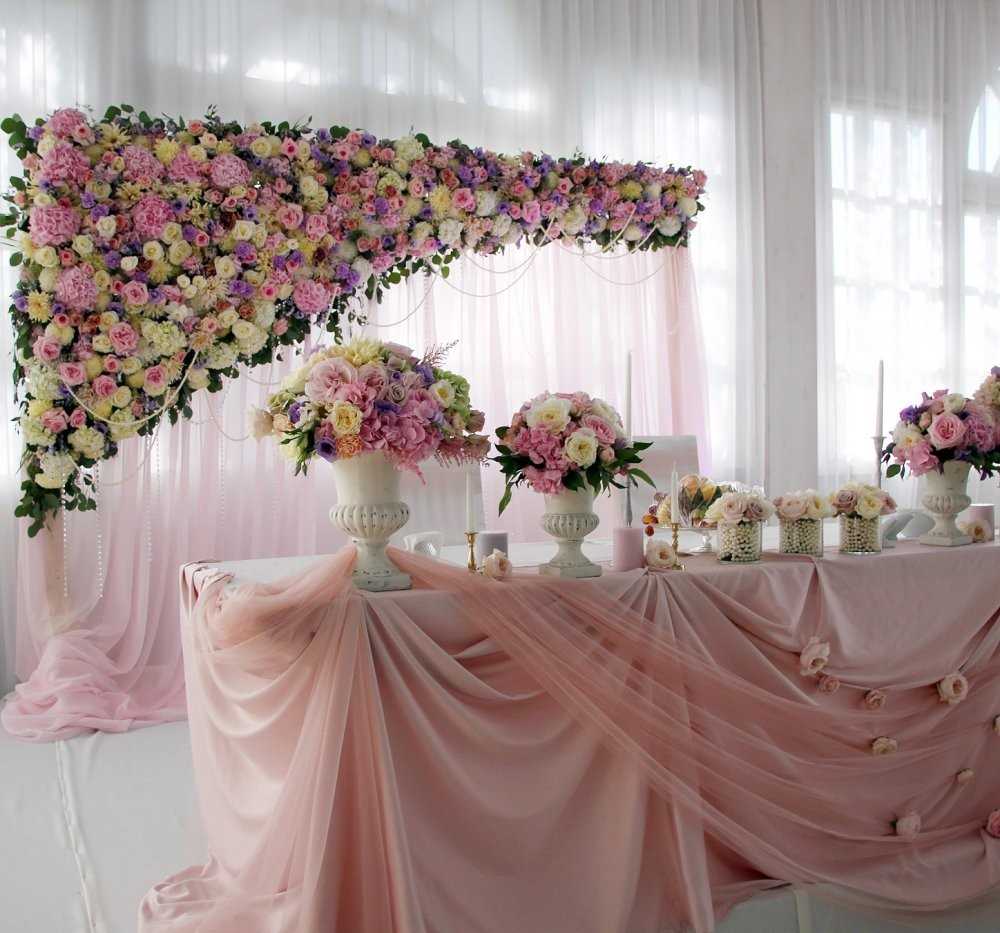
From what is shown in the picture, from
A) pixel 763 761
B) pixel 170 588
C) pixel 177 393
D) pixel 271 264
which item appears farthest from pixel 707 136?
pixel 763 761

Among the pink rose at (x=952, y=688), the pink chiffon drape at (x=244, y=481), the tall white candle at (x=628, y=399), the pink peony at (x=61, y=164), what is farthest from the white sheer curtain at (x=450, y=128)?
the pink rose at (x=952, y=688)

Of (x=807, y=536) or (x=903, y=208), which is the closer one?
(x=807, y=536)

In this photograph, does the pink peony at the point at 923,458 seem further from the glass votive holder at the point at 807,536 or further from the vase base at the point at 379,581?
the vase base at the point at 379,581

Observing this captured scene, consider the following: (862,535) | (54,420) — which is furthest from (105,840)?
(862,535)

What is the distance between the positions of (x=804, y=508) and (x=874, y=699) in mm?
484

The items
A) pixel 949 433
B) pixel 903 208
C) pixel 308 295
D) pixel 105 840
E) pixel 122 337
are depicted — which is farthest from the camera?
pixel 903 208

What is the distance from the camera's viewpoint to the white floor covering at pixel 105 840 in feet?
7.46

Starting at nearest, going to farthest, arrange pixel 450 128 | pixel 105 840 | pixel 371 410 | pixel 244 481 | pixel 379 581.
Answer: pixel 371 410, pixel 379 581, pixel 105 840, pixel 244 481, pixel 450 128

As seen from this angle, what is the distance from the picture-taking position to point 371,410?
1.93m

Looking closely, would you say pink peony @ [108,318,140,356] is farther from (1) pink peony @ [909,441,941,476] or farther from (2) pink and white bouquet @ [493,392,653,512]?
(1) pink peony @ [909,441,941,476]

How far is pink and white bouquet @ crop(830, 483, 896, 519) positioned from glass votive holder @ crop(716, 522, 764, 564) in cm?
26

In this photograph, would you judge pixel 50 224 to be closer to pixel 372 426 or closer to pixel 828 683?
pixel 372 426

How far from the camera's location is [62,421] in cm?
386

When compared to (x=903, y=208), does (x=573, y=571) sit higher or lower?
lower
